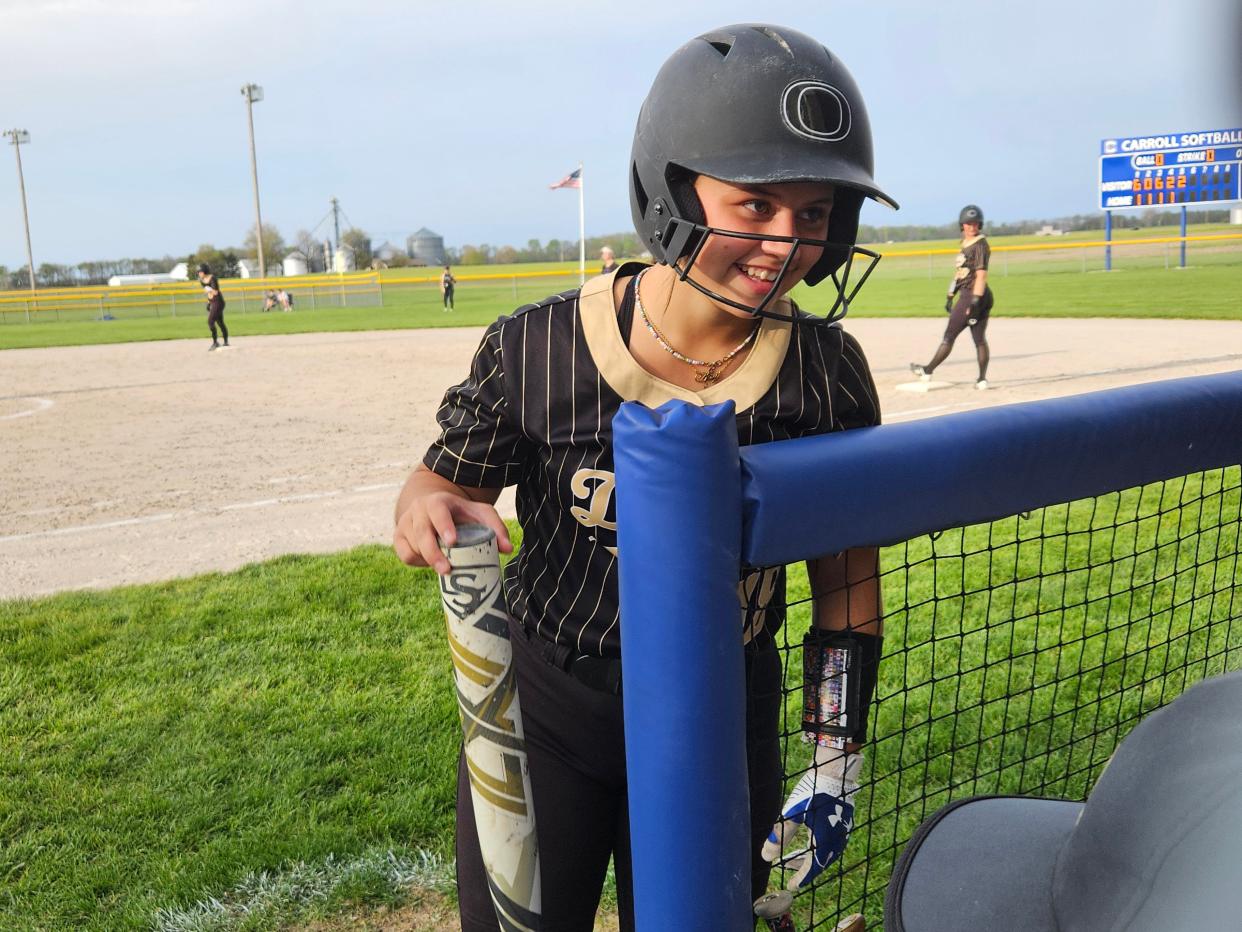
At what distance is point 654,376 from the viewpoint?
1.83 m

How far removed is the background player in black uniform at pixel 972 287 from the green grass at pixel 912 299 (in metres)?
7.07

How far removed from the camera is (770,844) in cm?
176

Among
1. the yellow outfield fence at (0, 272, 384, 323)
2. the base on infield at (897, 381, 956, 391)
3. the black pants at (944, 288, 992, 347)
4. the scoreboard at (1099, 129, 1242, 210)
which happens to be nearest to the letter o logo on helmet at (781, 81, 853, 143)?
the base on infield at (897, 381, 956, 391)

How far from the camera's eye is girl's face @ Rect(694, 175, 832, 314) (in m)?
1.76

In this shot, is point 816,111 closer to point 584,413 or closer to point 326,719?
point 584,413

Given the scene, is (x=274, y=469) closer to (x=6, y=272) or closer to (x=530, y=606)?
(x=530, y=606)

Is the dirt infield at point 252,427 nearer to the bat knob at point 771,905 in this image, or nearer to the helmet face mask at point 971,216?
the helmet face mask at point 971,216

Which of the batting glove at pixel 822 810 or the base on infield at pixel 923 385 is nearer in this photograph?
the batting glove at pixel 822 810

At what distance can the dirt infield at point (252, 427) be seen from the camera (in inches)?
271

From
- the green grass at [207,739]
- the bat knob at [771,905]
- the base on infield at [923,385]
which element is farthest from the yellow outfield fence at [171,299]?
the bat knob at [771,905]

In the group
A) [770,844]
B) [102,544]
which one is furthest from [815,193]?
[102,544]

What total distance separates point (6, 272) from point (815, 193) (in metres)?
71.8

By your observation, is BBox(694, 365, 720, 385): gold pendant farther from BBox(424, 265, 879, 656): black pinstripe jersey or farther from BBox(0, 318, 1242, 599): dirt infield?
BBox(0, 318, 1242, 599): dirt infield

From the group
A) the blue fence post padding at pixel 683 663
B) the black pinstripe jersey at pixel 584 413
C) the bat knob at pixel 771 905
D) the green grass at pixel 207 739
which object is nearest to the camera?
the blue fence post padding at pixel 683 663
